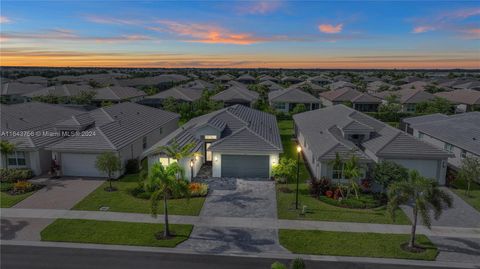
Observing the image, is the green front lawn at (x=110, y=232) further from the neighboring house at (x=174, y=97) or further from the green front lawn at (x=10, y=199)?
the neighboring house at (x=174, y=97)

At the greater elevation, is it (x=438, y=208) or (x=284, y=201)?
(x=438, y=208)

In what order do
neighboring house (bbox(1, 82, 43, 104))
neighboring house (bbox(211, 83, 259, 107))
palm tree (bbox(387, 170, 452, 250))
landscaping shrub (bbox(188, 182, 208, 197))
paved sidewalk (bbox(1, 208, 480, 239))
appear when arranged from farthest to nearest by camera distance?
neighboring house (bbox(1, 82, 43, 104))
neighboring house (bbox(211, 83, 259, 107))
landscaping shrub (bbox(188, 182, 208, 197))
paved sidewalk (bbox(1, 208, 480, 239))
palm tree (bbox(387, 170, 452, 250))

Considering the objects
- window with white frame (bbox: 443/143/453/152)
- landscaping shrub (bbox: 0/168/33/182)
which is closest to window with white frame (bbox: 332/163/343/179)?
window with white frame (bbox: 443/143/453/152)

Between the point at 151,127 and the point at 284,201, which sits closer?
the point at 284,201

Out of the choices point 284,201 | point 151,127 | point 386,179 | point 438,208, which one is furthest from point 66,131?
point 438,208

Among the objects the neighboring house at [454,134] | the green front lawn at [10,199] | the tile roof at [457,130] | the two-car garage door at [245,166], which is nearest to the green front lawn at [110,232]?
the green front lawn at [10,199]

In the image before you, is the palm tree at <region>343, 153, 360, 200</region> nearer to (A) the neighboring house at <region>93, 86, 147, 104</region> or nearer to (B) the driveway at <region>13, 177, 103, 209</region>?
(B) the driveway at <region>13, 177, 103, 209</region>

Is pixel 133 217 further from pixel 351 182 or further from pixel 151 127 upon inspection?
pixel 151 127
